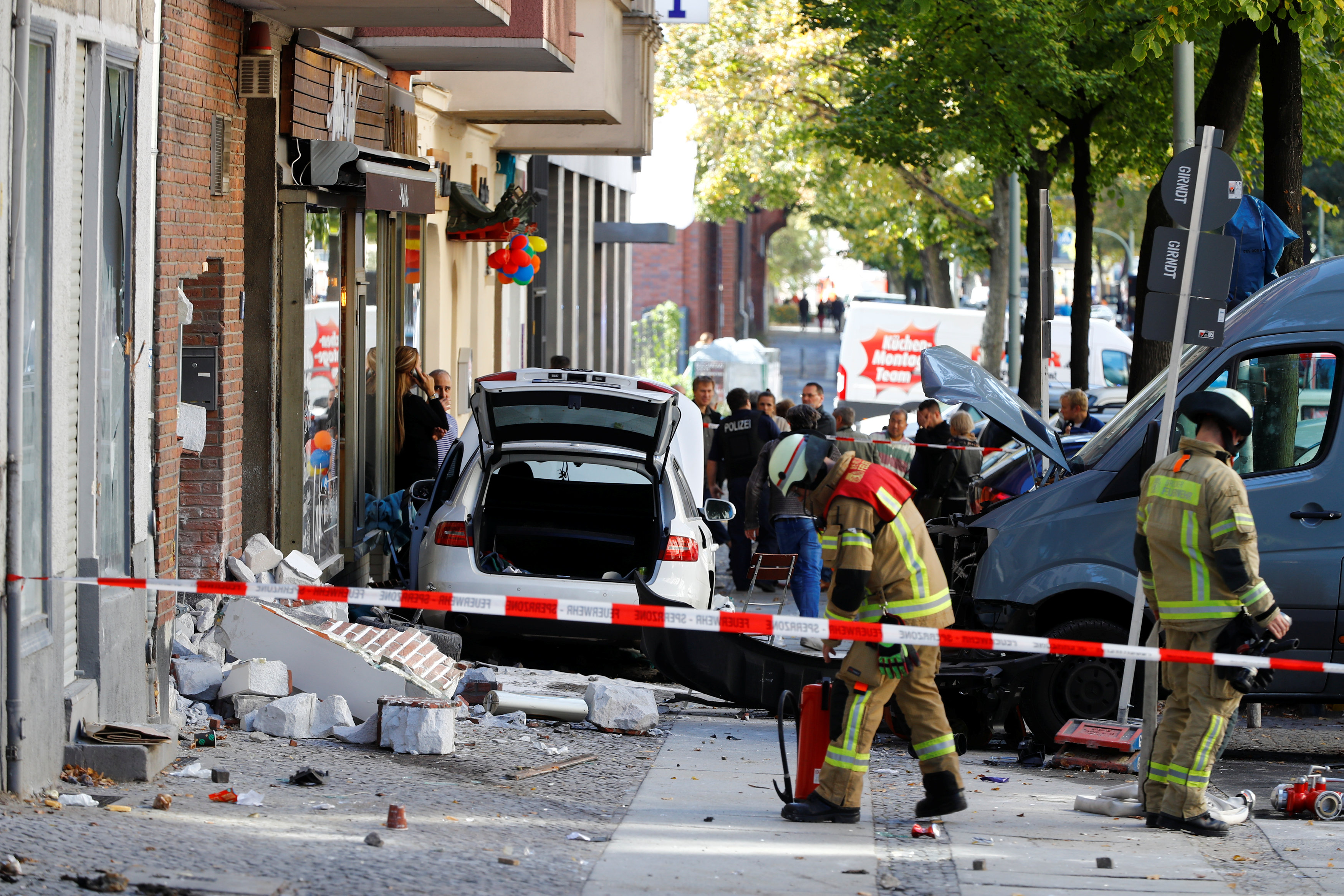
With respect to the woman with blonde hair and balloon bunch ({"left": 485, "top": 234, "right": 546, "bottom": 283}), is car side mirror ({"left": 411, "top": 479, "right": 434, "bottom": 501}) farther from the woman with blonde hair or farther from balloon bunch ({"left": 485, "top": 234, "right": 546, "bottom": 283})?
balloon bunch ({"left": 485, "top": 234, "right": 546, "bottom": 283})

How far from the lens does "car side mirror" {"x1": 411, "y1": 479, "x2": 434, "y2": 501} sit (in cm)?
1185

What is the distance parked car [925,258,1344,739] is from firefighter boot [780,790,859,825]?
2.10 meters

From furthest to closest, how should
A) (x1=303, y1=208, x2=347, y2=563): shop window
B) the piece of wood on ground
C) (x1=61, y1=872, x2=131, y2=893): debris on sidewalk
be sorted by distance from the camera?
(x1=303, y1=208, x2=347, y2=563): shop window → the piece of wood on ground → (x1=61, y1=872, x2=131, y2=893): debris on sidewalk

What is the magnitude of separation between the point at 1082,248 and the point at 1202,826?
15.9 metres

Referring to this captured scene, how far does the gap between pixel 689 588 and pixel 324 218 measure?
14.3 ft

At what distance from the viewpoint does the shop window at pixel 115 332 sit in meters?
6.89

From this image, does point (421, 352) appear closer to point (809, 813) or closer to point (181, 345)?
point (181, 345)

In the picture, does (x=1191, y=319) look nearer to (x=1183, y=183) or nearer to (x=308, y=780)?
(x=1183, y=183)

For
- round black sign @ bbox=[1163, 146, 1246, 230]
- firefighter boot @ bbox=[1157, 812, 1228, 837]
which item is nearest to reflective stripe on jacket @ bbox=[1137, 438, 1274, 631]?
firefighter boot @ bbox=[1157, 812, 1228, 837]

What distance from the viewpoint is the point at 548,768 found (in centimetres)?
741

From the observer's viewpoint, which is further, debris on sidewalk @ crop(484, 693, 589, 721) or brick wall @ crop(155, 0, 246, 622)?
brick wall @ crop(155, 0, 246, 622)

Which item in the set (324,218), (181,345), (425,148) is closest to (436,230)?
(425,148)

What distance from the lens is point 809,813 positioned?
661 centimetres

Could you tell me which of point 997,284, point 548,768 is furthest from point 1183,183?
point 997,284
